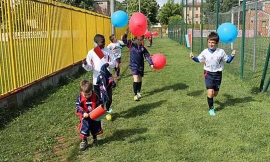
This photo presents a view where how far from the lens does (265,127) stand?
555 cm

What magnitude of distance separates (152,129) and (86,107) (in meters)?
1.36

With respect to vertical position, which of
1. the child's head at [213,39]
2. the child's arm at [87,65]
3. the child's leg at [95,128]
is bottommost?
the child's leg at [95,128]

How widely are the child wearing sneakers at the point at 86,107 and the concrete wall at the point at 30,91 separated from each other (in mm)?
2434

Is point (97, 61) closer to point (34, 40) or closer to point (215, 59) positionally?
point (215, 59)

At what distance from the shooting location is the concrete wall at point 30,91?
670 cm

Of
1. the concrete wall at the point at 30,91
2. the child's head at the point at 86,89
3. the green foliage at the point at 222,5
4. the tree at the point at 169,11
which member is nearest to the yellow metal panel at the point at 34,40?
the concrete wall at the point at 30,91

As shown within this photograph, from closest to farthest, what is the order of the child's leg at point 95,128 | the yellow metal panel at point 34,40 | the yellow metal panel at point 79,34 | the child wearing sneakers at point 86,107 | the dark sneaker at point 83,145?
the child wearing sneakers at point 86,107 < the dark sneaker at point 83,145 < the child's leg at point 95,128 < the yellow metal panel at point 34,40 < the yellow metal panel at point 79,34

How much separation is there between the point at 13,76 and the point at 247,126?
193 inches

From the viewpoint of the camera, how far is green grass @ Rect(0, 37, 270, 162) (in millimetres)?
4609

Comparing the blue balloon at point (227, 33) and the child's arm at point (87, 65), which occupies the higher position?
the blue balloon at point (227, 33)

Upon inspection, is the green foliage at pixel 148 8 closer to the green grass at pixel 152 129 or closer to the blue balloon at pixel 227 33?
the green grass at pixel 152 129

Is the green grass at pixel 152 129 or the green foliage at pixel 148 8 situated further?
the green foliage at pixel 148 8

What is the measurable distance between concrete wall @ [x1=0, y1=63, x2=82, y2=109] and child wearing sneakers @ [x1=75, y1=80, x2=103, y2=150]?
2.43m

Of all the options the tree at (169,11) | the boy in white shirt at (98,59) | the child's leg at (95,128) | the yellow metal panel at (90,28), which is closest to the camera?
the child's leg at (95,128)
